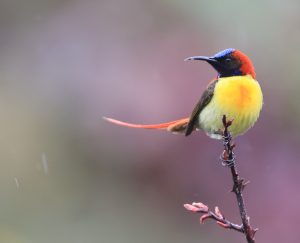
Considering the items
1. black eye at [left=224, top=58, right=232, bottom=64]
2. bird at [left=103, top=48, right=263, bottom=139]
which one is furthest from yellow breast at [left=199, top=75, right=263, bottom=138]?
black eye at [left=224, top=58, right=232, bottom=64]

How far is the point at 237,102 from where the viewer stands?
397 centimetres

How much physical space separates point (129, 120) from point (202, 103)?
180 cm

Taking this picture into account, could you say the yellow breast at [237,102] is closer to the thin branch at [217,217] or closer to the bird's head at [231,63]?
the bird's head at [231,63]

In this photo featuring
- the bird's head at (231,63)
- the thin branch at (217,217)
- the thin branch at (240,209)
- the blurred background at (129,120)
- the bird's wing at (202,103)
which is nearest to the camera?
the thin branch at (240,209)

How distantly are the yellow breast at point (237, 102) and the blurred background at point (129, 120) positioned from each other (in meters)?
1.58

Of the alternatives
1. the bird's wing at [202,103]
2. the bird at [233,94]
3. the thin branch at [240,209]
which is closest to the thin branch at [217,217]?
the thin branch at [240,209]

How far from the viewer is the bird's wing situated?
13.8 feet

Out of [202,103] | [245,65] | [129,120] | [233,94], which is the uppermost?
[245,65]

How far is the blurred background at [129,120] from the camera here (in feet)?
Result: 19.3

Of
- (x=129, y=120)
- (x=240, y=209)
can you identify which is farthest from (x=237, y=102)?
(x=129, y=120)

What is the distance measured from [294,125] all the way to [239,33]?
1.05 meters

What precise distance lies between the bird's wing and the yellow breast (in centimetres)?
5

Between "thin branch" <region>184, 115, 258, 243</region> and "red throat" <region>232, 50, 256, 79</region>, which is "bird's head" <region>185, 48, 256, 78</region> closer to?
"red throat" <region>232, 50, 256, 79</region>

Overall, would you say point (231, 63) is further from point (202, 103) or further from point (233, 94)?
point (202, 103)
